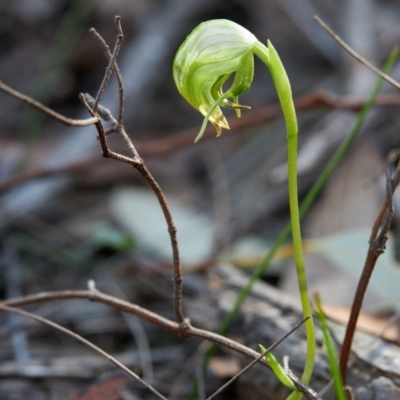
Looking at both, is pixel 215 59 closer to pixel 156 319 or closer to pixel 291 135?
pixel 291 135

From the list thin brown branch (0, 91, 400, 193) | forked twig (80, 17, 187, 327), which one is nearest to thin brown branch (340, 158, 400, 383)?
forked twig (80, 17, 187, 327)

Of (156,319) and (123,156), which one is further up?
(123,156)

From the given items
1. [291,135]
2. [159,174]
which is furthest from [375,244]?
[159,174]

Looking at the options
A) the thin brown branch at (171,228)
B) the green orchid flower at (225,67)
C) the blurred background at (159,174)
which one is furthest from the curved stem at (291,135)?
the blurred background at (159,174)

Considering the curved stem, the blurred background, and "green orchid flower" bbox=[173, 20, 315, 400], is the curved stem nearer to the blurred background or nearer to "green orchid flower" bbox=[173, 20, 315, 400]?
"green orchid flower" bbox=[173, 20, 315, 400]

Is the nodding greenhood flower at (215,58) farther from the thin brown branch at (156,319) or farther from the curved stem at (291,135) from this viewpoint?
the thin brown branch at (156,319)
